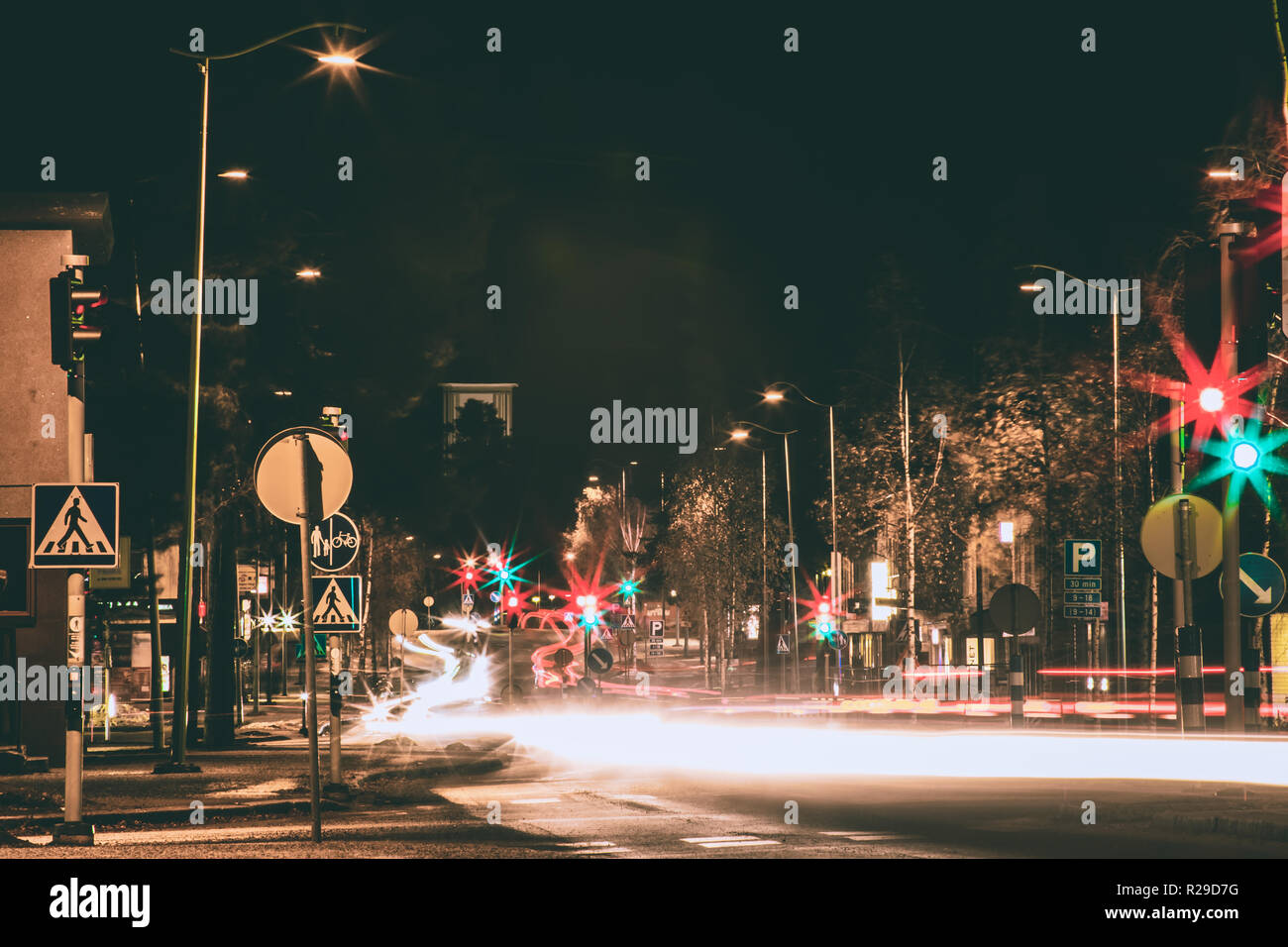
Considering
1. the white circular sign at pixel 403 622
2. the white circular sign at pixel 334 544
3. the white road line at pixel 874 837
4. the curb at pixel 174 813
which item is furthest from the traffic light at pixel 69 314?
the white circular sign at pixel 403 622

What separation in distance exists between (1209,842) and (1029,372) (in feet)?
114

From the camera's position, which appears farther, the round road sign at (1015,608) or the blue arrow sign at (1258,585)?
the round road sign at (1015,608)

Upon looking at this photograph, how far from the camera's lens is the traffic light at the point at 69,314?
14781 mm

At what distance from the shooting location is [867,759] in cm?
2525

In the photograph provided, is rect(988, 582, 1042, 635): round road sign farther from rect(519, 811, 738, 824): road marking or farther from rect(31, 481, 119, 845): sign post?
rect(31, 481, 119, 845): sign post

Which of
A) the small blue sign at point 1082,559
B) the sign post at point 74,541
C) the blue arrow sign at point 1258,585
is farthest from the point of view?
the small blue sign at point 1082,559

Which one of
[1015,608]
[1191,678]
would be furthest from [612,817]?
[1015,608]

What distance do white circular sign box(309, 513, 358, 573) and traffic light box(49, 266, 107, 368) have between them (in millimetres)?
4666

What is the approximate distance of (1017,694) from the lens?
90.8 feet

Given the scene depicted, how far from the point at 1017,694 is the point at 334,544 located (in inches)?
529

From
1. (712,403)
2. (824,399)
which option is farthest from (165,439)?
(712,403)

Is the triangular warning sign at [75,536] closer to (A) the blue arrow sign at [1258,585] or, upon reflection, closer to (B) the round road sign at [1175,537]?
(B) the round road sign at [1175,537]

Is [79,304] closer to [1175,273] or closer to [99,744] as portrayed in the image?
[99,744]

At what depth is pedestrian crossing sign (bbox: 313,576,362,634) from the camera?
1912 centimetres
